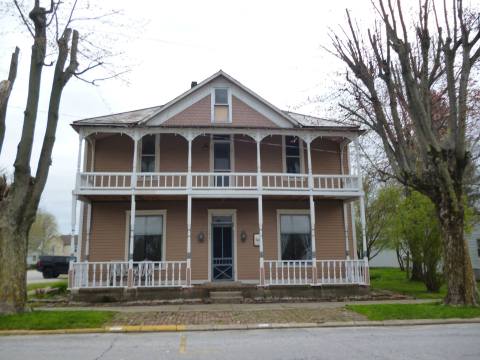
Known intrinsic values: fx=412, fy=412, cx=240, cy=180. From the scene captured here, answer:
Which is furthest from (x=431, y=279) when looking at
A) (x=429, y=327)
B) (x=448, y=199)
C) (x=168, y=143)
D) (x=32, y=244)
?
(x=32, y=244)

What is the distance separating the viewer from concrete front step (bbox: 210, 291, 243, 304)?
13.7 metres

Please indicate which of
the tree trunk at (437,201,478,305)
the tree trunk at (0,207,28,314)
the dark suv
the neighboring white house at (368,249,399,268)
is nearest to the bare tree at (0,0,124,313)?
the tree trunk at (0,207,28,314)

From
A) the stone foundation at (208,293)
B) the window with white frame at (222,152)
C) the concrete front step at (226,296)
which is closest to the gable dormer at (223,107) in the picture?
the window with white frame at (222,152)

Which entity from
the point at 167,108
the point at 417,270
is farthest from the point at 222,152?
the point at 417,270

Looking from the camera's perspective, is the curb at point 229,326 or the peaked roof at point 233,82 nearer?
the curb at point 229,326

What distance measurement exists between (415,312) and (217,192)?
760 cm

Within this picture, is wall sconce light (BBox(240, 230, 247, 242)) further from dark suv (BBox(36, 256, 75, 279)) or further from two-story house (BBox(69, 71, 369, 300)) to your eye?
dark suv (BBox(36, 256, 75, 279))

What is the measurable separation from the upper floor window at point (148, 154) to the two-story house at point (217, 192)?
0.15ft

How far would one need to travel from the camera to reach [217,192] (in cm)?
1511

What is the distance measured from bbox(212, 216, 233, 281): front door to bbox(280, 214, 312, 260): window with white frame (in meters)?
2.11

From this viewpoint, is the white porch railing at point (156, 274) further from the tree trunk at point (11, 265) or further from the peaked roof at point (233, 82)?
the peaked roof at point (233, 82)

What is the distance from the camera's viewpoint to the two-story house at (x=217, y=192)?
15.2 meters

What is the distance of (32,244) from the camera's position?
236 feet

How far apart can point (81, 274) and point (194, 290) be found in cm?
384
